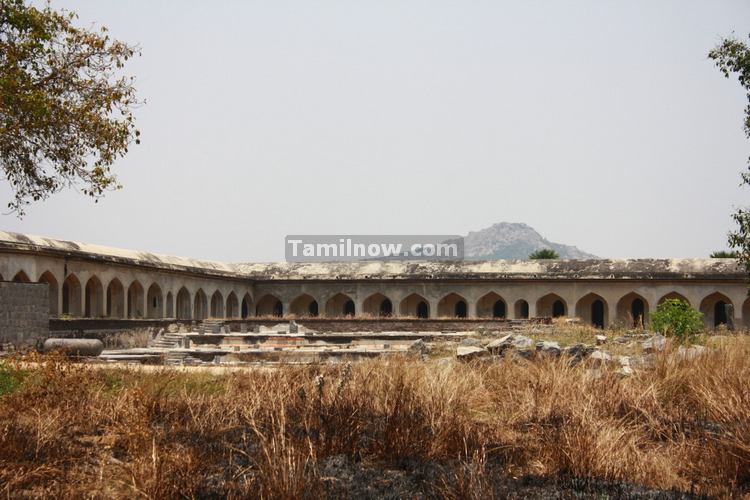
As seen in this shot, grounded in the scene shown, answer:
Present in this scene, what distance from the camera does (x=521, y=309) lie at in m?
37.4

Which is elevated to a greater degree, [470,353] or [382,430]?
[470,353]

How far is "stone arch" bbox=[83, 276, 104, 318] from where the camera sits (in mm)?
28016

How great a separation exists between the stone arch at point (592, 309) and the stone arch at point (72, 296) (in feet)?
67.2

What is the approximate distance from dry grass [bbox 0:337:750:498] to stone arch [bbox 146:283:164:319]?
23.8 metres

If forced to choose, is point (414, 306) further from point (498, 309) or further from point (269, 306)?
point (269, 306)

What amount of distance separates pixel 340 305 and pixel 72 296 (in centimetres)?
1481

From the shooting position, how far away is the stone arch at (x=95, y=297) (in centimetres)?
2802

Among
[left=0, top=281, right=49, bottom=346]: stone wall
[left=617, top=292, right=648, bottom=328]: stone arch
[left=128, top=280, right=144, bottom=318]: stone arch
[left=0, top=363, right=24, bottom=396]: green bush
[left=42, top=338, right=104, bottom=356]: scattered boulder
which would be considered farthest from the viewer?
[left=617, top=292, right=648, bottom=328]: stone arch

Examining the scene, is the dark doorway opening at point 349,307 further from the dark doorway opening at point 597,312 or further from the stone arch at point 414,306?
the dark doorway opening at point 597,312

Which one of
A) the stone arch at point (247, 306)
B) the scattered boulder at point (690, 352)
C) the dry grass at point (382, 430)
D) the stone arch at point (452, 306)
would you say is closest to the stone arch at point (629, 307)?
the stone arch at point (452, 306)

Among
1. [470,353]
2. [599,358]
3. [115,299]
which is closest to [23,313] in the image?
[470,353]

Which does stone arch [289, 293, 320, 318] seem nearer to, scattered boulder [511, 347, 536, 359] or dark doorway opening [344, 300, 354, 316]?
dark doorway opening [344, 300, 354, 316]

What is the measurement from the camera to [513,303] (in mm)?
36219

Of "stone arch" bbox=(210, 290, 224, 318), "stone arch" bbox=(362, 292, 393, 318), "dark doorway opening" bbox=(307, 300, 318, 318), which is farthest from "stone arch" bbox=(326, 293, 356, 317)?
"stone arch" bbox=(210, 290, 224, 318)
